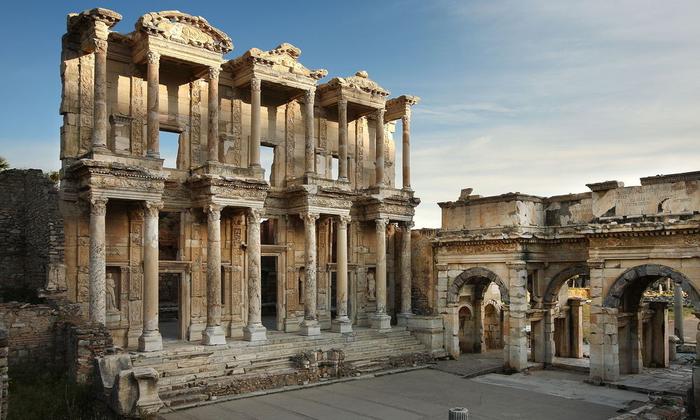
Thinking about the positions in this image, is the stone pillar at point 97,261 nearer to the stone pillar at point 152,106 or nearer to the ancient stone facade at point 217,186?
the ancient stone facade at point 217,186

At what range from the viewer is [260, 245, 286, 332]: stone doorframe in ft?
78.5

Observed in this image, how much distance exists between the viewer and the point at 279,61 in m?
22.9

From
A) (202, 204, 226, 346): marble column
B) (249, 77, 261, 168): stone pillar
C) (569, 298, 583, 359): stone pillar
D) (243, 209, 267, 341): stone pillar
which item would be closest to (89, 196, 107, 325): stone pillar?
(202, 204, 226, 346): marble column

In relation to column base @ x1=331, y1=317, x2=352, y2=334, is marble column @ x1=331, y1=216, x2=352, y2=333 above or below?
above

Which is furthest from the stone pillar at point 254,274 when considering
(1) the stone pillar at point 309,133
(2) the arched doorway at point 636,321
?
(2) the arched doorway at point 636,321

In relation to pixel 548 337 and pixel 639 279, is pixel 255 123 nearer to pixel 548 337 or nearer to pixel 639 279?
pixel 548 337

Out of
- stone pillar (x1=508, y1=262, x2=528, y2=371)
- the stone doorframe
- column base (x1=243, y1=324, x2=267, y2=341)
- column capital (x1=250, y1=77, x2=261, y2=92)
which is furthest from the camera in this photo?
the stone doorframe

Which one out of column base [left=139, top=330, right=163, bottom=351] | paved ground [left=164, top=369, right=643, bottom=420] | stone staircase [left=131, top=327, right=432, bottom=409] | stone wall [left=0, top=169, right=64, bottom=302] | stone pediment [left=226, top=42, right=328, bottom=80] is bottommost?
paved ground [left=164, top=369, right=643, bottom=420]

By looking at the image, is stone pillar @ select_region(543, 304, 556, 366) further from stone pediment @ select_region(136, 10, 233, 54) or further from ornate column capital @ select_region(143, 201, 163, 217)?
stone pediment @ select_region(136, 10, 233, 54)

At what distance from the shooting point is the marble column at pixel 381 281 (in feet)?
81.6

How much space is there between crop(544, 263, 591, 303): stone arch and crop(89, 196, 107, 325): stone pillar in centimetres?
1525

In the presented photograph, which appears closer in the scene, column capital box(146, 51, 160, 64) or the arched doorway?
the arched doorway

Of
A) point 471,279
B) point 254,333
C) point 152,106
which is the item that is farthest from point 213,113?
point 471,279

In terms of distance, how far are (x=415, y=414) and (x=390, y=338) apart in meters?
8.17
